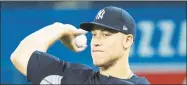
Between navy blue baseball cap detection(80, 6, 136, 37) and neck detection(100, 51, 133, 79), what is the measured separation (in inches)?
5.4

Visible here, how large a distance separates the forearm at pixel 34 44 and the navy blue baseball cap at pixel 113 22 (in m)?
0.13

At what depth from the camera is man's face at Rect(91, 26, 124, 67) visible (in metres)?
2.52

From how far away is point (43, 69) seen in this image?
8.39 ft

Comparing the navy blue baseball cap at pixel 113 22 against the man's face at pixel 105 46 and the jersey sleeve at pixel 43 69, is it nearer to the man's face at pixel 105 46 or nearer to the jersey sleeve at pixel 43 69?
the man's face at pixel 105 46

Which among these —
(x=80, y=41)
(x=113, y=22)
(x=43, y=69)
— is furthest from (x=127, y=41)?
(x=43, y=69)

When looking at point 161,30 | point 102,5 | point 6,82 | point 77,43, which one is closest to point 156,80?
point 161,30

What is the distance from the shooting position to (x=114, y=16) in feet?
8.47

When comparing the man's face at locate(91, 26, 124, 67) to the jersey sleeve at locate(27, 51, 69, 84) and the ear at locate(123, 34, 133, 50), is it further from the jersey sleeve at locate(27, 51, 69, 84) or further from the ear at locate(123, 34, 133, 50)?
the jersey sleeve at locate(27, 51, 69, 84)

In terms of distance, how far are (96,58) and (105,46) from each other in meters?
0.07

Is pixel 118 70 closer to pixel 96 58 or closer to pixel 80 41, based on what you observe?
pixel 96 58

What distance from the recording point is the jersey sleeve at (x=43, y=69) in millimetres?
2547

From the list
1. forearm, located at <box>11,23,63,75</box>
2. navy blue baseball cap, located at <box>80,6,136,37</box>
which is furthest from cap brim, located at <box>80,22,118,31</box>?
forearm, located at <box>11,23,63,75</box>

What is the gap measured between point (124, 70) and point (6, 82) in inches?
113

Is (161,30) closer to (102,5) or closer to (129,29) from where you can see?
(102,5)
